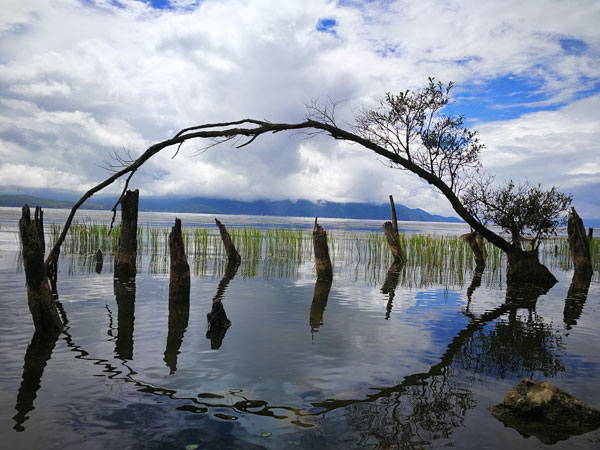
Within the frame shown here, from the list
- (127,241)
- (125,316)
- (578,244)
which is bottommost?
(125,316)

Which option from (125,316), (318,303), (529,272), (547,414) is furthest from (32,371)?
(529,272)

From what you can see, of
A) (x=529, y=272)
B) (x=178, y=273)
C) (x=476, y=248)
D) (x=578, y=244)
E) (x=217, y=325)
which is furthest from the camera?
(x=476, y=248)

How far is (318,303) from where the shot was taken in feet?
38.4

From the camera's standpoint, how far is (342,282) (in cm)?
1595

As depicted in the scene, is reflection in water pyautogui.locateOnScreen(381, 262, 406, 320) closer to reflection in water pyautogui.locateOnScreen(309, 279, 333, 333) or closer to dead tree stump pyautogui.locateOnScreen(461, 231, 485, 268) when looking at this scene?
reflection in water pyautogui.locateOnScreen(309, 279, 333, 333)

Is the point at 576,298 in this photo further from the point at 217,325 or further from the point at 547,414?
the point at 217,325

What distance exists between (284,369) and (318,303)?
5.40 meters

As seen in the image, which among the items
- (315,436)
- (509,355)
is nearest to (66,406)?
(315,436)

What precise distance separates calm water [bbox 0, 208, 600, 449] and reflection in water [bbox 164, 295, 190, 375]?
0.15ft

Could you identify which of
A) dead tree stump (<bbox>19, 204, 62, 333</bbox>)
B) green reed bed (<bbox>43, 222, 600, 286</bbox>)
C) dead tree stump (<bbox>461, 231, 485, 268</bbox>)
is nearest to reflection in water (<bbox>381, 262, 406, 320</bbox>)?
green reed bed (<bbox>43, 222, 600, 286</bbox>)

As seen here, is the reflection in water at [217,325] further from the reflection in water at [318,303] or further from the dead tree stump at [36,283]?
the dead tree stump at [36,283]

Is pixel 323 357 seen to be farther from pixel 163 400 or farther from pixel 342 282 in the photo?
pixel 342 282

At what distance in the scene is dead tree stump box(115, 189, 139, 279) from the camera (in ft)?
49.2

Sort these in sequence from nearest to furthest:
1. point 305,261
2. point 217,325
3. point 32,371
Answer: point 32,371 < point 217,325 < point 305,261
